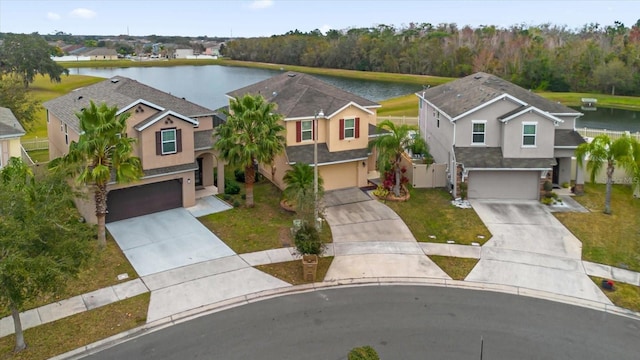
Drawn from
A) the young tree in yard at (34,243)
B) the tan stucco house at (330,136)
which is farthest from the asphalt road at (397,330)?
the tan stucco house at (330,136)

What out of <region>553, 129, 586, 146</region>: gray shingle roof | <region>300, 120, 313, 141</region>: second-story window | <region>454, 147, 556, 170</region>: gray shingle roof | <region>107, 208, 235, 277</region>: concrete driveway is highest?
<region>300, 120, 313, 141</region>: second-story window

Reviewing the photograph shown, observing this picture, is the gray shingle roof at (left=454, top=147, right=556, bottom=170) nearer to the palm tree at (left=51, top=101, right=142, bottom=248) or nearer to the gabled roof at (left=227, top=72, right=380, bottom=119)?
the gabled roof at (left=227, top=72, right=380, bottom=119)

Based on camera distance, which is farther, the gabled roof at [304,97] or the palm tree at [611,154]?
the gabled roof at [304,97]

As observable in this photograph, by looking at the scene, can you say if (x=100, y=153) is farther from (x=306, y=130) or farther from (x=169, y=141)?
(x=306, y=130)

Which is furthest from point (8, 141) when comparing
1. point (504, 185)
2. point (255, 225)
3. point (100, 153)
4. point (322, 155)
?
point (504, 185)

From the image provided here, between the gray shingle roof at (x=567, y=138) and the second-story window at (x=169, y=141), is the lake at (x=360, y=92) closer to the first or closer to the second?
the gray shingle roof at (x=567, y=138)

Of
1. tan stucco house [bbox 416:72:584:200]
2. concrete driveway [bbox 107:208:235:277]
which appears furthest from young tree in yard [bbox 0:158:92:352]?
tan stucco house [bbox 416:72:584:200]
